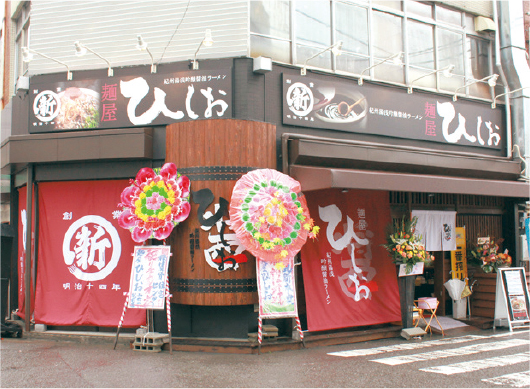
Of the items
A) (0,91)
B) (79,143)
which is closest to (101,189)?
(79,143)

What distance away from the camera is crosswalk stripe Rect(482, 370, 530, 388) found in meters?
7.20

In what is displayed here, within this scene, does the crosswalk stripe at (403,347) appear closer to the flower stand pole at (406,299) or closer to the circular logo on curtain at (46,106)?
the flower stand pole at (406,299)

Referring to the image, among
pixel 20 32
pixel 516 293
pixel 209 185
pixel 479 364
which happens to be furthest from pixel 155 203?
pixel 516 293

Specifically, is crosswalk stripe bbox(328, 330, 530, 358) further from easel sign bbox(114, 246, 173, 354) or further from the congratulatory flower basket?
easel sign bbox(114, 246, 173, 354)

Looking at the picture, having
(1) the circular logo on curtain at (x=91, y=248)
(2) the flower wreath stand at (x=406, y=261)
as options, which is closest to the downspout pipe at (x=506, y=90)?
(2) the flower wreath stand at (x=406, y=261)

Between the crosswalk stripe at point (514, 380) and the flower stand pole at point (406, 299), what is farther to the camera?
the flower stand pole at point (406, 299)

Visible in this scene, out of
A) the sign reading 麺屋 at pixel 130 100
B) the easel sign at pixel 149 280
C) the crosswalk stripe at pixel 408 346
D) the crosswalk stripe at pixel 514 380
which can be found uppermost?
the sign reading 麺屋 at pixel 130 100

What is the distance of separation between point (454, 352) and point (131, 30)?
365 inches

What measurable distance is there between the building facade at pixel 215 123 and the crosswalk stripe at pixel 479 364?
2.97 meters

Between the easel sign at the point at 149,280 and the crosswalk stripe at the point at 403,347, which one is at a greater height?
the easel sign at the point at 149,280

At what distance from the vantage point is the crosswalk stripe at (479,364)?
8.05 metres

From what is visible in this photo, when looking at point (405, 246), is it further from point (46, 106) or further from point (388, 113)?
point (46, 106)

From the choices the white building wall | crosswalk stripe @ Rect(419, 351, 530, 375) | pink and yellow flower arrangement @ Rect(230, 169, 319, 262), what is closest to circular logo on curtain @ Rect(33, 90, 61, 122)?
the white building wall

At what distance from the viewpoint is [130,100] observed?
11.1 m
